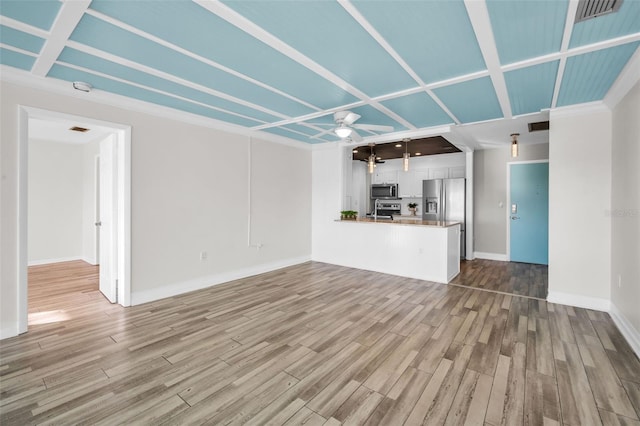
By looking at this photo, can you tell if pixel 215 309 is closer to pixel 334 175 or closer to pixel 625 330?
pixel 334 175

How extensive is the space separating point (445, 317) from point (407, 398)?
5.33 feet

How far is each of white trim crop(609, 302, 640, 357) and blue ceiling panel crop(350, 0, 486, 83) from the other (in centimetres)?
281

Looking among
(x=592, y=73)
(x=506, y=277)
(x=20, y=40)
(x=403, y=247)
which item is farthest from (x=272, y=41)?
(x=506, y=277)

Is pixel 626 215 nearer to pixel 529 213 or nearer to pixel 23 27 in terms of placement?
pixel 529 213

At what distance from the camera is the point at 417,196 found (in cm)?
810

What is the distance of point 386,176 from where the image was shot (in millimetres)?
8641

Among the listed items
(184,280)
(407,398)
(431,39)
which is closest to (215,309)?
(184,280)

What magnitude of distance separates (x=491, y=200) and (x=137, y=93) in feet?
23.4

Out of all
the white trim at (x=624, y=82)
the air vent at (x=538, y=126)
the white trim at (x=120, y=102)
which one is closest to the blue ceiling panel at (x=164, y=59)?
the white trim at (x=120, y=102)

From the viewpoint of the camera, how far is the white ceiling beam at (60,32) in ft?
6.17

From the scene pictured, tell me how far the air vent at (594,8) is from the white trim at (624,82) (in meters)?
0.87

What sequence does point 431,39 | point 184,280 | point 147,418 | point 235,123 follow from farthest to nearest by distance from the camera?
point 235,123
point 184,280
point 431,39
point 147,418

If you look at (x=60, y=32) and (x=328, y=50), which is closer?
(x=60, y=32)

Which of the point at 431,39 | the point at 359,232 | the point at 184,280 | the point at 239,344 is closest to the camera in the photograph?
the point at 431,39
